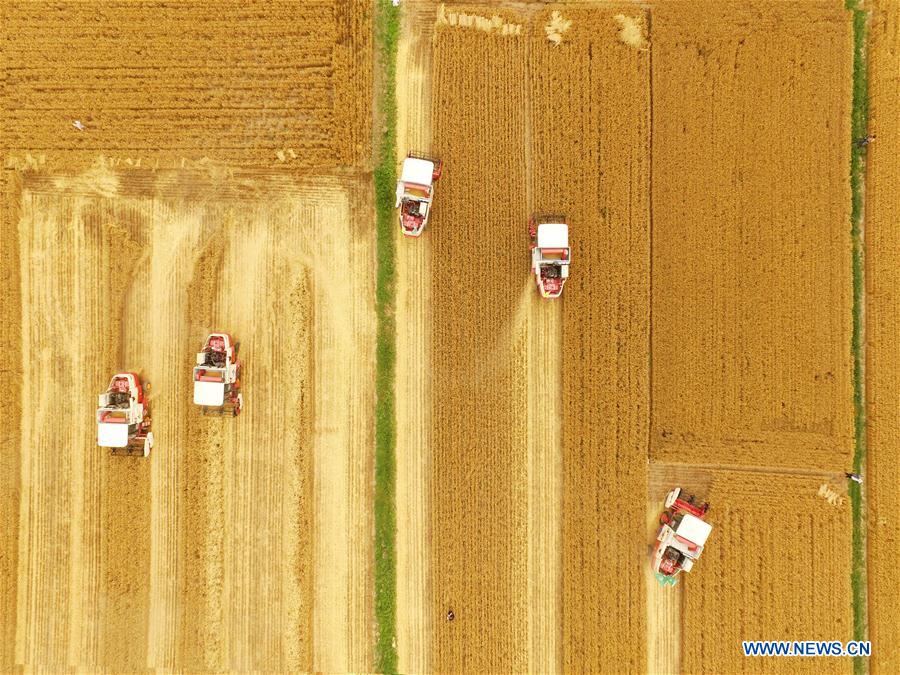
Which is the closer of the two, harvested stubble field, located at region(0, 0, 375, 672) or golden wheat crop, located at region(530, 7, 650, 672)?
golden wheat crop, located at region(530, 7, 650, 672)

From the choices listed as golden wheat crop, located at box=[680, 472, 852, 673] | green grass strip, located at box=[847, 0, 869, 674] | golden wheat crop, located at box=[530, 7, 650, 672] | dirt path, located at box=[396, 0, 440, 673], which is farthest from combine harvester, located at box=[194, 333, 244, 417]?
green grass strip, located at box=[847, 0, 869, 674]

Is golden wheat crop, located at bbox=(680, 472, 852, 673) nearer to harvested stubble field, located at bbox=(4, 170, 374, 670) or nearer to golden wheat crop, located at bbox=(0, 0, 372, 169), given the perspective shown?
harvested stubble field, located at bbox=(4, 170, 374, 670)

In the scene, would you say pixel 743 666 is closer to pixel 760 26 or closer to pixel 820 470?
pixel 820 470

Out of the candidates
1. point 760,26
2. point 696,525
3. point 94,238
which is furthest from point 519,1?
point 696,525

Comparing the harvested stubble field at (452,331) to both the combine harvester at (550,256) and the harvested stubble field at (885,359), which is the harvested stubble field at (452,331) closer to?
the harvested stubble field at (885,359)

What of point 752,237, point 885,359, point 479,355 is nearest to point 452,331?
point 479,355

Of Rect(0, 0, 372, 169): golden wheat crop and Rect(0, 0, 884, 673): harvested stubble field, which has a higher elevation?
Rect(0, 0, 372, 169): golden wheat crop

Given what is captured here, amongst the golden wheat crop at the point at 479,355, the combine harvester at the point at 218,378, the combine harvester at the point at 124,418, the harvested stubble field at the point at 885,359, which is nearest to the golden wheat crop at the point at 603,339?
the golden wheat crop at the point at 479,355
